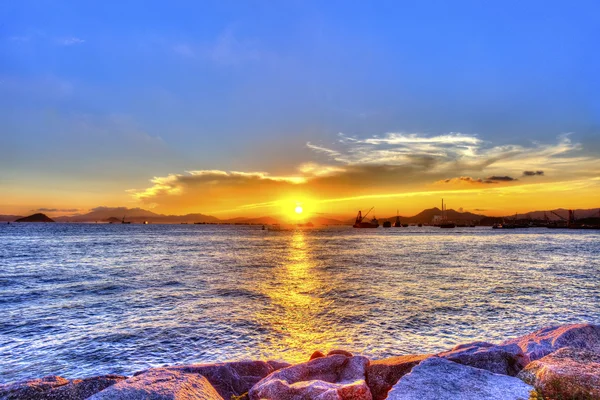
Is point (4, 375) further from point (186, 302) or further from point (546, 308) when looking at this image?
point (546, 308)

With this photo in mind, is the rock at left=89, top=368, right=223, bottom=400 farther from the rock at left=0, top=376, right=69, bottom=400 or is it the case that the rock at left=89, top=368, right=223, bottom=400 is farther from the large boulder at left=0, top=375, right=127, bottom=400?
the rock at left=0, top=376, right=69, bottom=400

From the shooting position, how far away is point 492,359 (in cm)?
856

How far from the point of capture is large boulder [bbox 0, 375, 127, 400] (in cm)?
671

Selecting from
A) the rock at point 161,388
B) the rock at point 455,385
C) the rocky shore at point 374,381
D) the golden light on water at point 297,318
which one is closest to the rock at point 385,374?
the rocky shore at point 374,381

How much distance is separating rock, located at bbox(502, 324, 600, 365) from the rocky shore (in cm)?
4

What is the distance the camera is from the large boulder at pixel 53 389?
264 inches

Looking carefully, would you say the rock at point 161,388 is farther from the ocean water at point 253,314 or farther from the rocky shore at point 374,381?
the ocean water at point 253,314

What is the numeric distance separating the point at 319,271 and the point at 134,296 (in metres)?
20.8

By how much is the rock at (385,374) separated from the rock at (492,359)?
103cm

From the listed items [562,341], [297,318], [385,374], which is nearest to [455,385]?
[385,374]

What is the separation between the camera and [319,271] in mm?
40562

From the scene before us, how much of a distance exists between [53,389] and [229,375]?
3.58 m

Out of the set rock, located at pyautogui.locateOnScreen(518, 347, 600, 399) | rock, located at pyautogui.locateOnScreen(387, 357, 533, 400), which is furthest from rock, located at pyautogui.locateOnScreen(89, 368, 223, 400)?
rock, located at pyautogui.locateOnScreen(518, 347, 600, 399)

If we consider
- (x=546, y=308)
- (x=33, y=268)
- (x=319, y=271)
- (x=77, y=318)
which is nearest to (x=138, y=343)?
(x=77, y=318)
